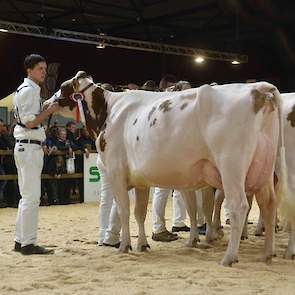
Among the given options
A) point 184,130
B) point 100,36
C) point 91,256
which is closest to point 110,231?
point 91,256

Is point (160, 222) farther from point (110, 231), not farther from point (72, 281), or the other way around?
point (72, 281)

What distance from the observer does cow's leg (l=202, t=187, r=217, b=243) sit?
6545 millimetres

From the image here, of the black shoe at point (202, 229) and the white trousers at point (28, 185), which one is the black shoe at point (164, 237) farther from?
the white trousers at point (28, 185)

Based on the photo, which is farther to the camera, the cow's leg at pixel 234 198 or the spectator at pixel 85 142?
the spectator at pixel 85 142

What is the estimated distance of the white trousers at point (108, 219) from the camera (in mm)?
6387

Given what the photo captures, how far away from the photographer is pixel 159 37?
18625 mm

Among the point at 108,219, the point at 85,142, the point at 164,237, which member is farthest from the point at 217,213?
the point at 85,142

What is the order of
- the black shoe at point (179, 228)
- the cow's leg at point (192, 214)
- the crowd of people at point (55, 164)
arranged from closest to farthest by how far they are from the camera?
the cow's leg at point (192, 214) → the black shoe at point (179, 228) → the crowd of people at point (55, 164)

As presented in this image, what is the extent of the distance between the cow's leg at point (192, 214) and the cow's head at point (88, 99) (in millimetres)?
1239

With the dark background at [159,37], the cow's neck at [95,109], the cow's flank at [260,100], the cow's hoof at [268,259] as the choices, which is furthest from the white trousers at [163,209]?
the dark background at [159,37]

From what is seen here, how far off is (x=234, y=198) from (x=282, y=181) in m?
0.54

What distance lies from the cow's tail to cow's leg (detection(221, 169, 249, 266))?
1.46 feet

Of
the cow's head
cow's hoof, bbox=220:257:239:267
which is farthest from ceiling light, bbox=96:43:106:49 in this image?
cow's hoof, bbox=220:257:239:267

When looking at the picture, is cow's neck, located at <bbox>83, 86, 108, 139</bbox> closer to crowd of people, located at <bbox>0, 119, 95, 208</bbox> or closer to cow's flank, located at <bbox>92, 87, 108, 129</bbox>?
cow's flank, located at <bbox>92, 87, 108, 129</bbox>
